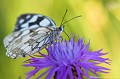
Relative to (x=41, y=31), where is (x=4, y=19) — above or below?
above

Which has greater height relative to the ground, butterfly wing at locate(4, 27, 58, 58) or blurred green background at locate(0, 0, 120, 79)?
blurred green background at locate(0, 0, 120, 79)

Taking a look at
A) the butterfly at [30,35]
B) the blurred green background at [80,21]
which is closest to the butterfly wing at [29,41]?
the butterfly at [30,35]

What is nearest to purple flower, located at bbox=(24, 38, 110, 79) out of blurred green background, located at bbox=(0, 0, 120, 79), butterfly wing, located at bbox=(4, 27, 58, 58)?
butterfly wing, located at bbox=(4, 27, 58, 58)

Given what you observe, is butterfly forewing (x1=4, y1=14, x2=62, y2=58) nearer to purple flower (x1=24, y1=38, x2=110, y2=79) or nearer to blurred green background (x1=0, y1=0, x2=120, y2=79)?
purple flower (x1=24, y1=38, x2=110, y2=79)

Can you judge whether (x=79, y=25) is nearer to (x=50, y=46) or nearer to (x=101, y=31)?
(x=101, y=31)

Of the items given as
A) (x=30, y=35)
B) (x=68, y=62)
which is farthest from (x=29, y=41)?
(x=68, y=62)

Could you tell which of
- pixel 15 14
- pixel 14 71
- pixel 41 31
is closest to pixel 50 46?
pixel 41 31

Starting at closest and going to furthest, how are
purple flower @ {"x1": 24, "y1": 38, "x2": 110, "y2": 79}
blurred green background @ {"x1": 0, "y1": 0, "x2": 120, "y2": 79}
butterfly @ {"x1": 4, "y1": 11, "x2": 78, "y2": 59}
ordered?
1. purple flower @ {"x1": 24, "y1": 38, "x2": 110, "y2": 79}
2. butterfly @ {"x1": 4, "y1": 11, "x2": 78, "y2": 59}
3. blurred green background @ {"x1": 0, "y1": 0, "x2": 120, "y2": 79}
